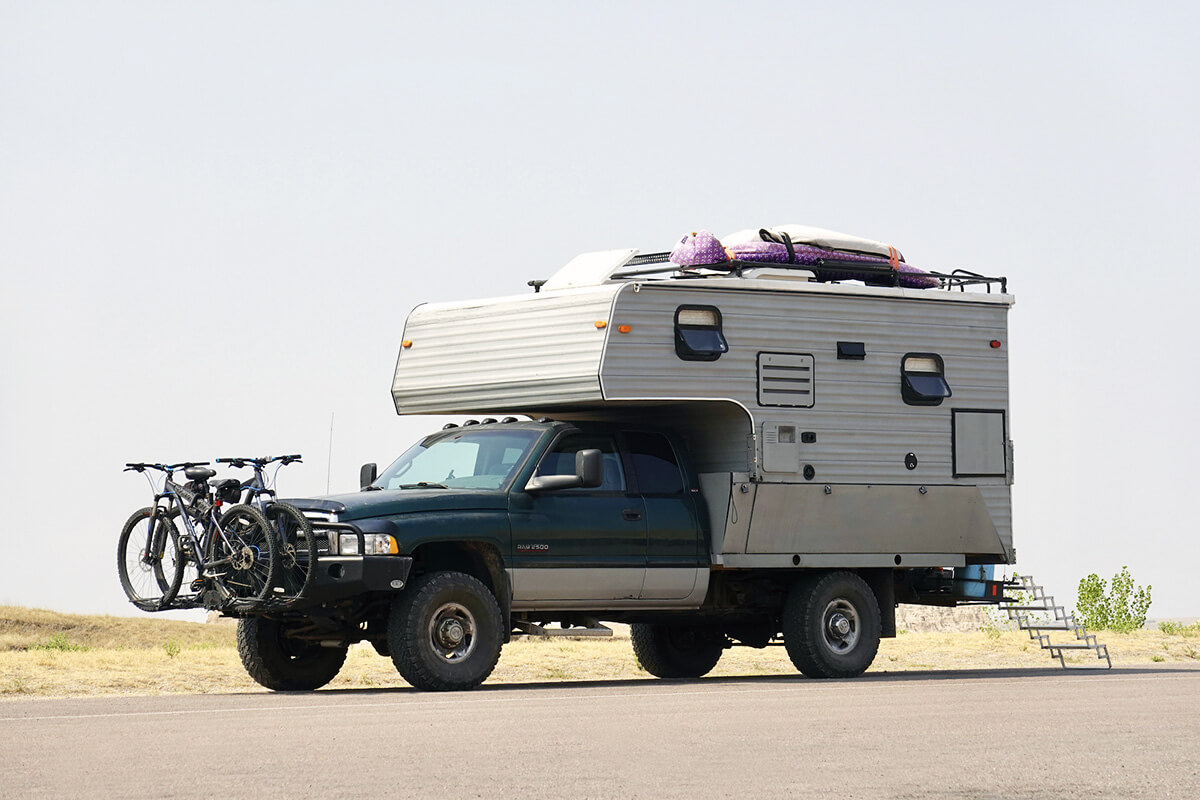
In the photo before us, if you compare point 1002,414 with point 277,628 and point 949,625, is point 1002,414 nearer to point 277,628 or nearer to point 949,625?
point 277,628

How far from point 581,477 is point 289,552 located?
2429 mm

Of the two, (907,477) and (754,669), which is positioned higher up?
(907,477)

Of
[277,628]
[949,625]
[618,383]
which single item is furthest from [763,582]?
[949,625]

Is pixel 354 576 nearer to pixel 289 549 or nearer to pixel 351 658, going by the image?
pixel 289 549

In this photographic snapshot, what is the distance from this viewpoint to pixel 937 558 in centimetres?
1806

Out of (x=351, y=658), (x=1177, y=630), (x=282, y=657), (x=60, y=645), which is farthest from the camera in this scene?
(x=1177, y=630)

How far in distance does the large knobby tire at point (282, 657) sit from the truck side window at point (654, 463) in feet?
9.75

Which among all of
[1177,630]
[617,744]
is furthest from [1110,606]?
[617,744]

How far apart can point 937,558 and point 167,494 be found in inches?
285

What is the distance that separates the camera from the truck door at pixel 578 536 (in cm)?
1553

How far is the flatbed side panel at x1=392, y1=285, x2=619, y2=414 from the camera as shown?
15977mm

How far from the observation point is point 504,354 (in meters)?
16.6

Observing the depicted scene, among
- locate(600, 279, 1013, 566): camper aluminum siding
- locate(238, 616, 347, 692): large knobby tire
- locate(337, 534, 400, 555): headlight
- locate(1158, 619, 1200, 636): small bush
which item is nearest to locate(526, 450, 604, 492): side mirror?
locate(600, 279, 1013, 566): camper aluminum siding

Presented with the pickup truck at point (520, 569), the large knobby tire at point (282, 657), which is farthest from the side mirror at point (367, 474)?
the large knobby tire at point (282, 657)
